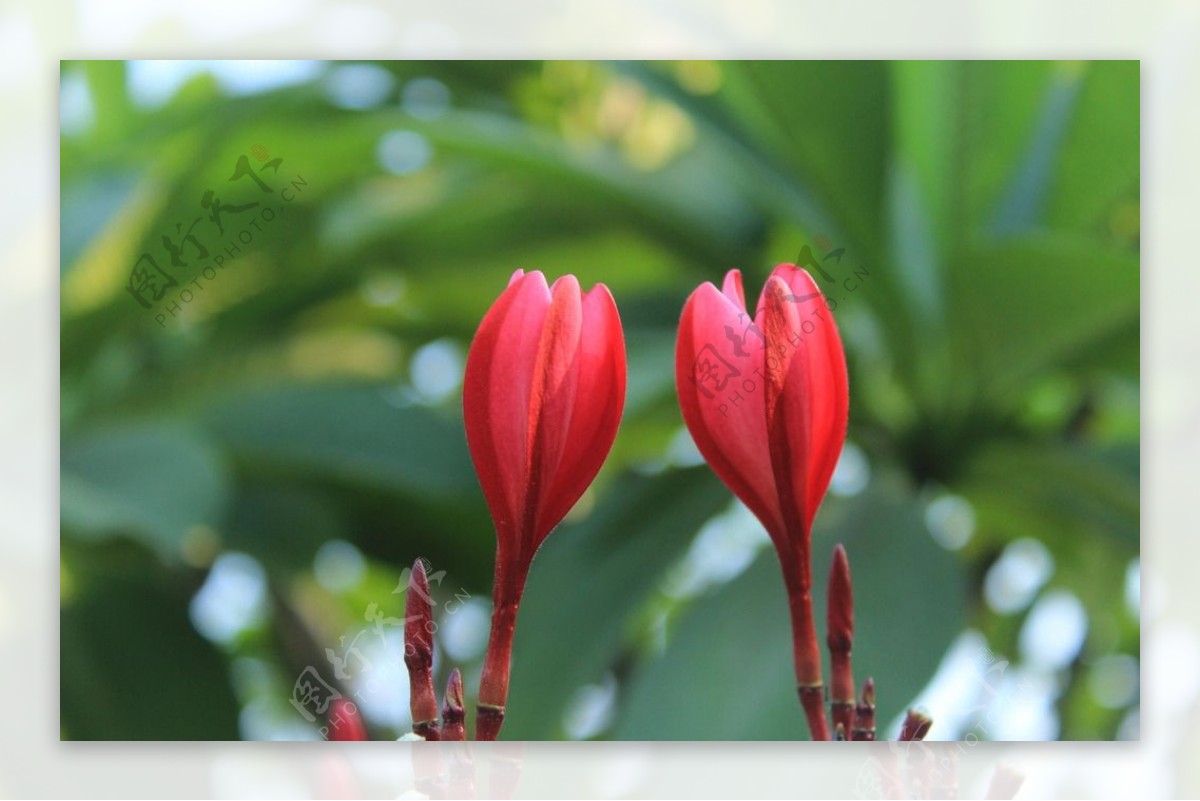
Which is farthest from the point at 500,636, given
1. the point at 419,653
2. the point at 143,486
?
the point at 143,486

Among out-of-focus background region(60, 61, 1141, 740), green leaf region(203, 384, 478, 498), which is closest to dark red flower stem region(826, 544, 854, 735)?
out-of-focus background region(60, 61, 1141, 740)

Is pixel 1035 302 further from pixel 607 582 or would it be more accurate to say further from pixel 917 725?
pixel 917 725

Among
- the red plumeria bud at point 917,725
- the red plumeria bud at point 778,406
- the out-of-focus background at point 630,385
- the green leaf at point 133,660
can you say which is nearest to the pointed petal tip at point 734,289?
the red plumeria bud at point 778,406

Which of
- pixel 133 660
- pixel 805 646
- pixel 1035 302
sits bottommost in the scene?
pixel 133 660

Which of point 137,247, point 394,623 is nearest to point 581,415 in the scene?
point 394,623

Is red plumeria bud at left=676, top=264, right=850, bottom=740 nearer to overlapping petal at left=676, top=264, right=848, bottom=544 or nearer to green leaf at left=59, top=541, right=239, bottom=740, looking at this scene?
overlapping petal at left=676, top=264, right=848, bottom=544

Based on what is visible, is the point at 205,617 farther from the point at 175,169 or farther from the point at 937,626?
the point at 937,626
